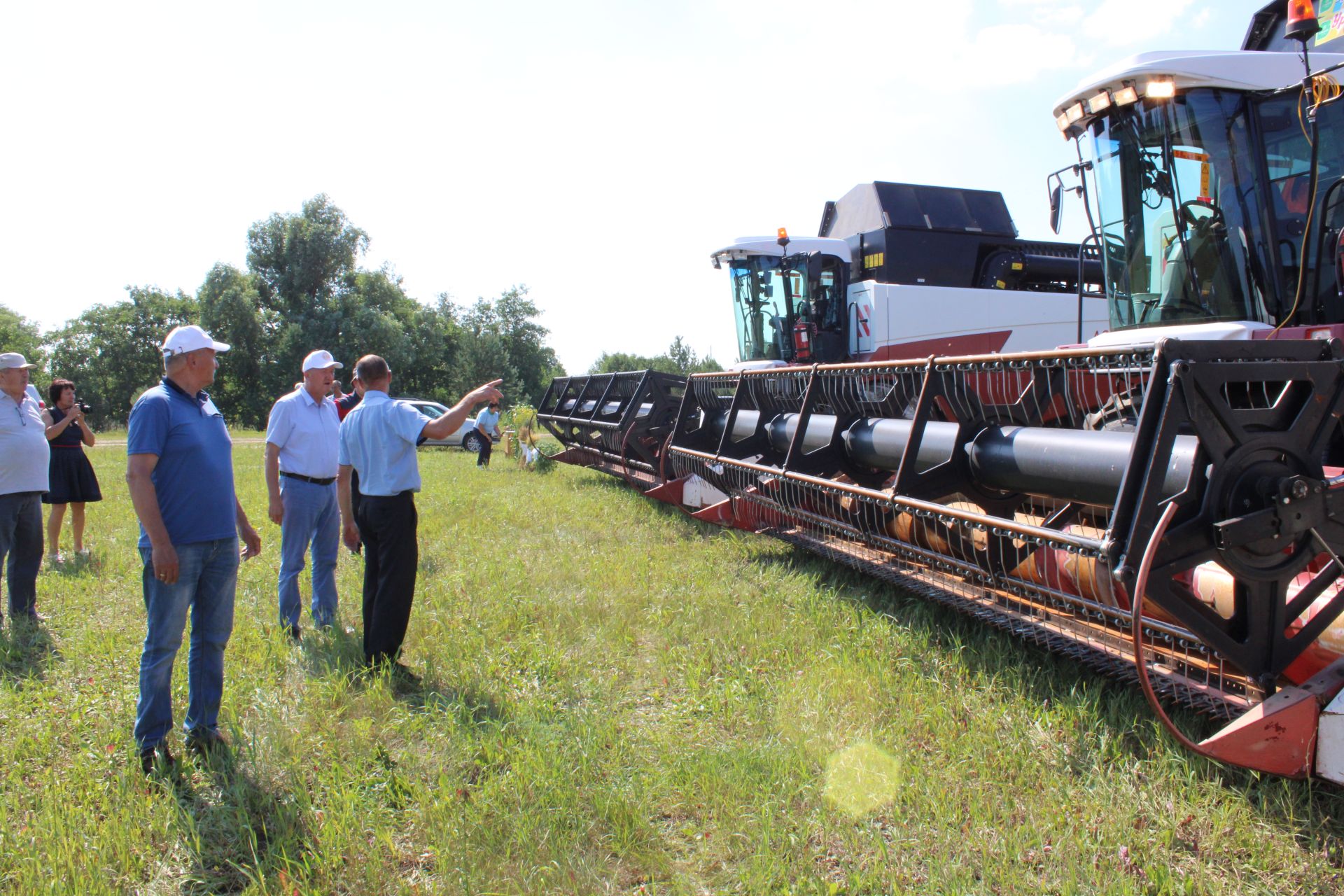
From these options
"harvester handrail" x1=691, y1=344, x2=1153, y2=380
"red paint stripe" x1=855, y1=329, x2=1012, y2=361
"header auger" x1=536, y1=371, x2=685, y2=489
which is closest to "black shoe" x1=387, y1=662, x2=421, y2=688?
"harvester handrail" x1=691, y1=344, x2=1153, y2=380

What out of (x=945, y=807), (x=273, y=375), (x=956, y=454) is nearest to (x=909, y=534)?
(x=956, y=454)

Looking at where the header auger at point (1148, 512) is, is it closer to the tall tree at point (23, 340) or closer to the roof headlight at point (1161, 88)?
the roof headlight at point (1161, 88)

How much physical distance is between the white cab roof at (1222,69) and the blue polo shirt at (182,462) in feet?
16.1

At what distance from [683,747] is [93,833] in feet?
6.73

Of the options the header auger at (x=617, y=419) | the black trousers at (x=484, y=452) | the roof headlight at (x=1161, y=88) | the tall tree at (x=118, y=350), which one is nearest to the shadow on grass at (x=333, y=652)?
the header auger at (x=617, y=419)

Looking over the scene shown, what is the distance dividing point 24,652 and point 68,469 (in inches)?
96.6

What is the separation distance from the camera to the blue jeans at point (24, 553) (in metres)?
4.97

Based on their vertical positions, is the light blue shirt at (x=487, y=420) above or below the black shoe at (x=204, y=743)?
above

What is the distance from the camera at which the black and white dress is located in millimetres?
6375

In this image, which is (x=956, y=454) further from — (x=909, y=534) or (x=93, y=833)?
(x=93, y=833)

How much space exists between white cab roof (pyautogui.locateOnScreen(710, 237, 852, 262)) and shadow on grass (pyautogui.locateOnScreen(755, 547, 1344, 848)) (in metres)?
6.08

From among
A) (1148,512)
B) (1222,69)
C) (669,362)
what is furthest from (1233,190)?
(669,362)

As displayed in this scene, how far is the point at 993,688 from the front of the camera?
3545 millimetres

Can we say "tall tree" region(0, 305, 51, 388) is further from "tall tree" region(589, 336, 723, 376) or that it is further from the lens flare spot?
the lens flare spot
